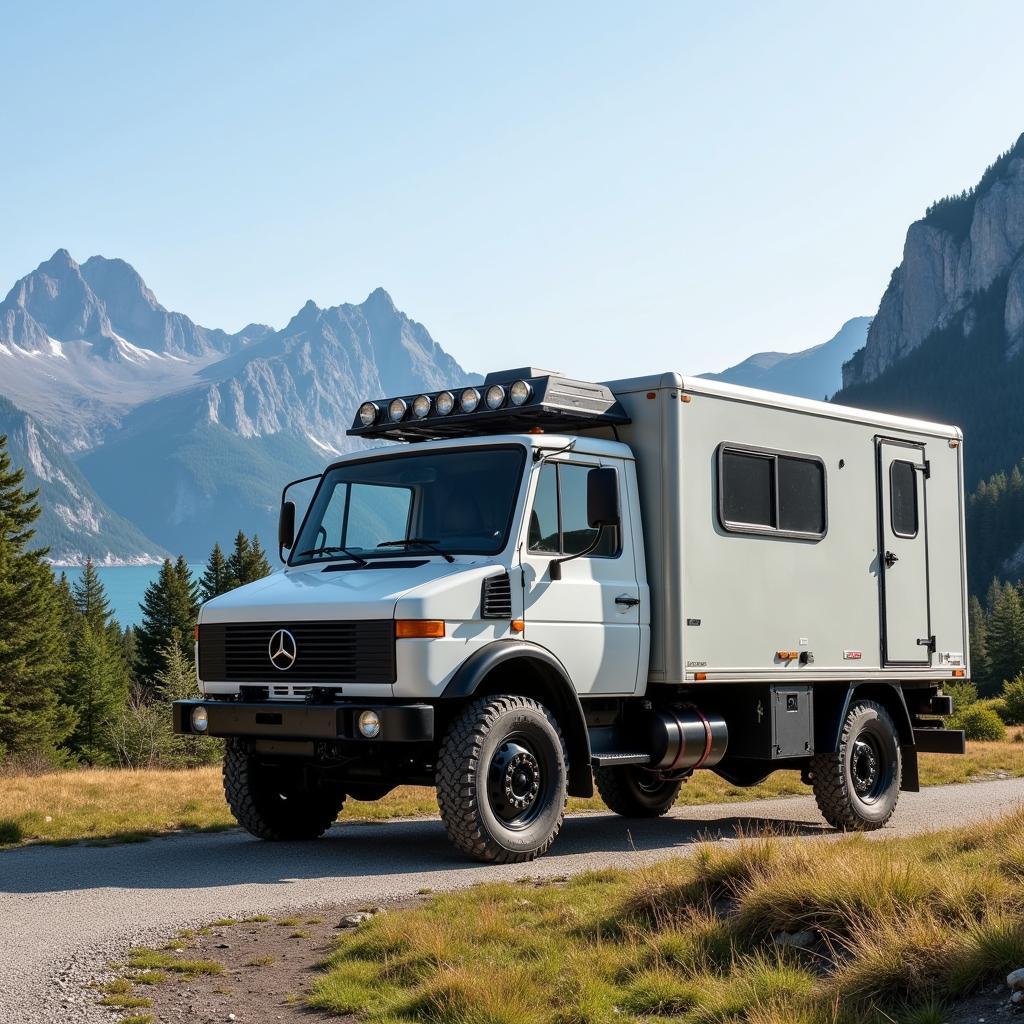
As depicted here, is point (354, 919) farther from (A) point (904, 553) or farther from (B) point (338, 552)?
(A) point (904, 553)

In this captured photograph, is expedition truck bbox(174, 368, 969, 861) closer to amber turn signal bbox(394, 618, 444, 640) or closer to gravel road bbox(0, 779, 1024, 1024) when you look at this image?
amber turn signal bbox(394, 618, 444, 640)

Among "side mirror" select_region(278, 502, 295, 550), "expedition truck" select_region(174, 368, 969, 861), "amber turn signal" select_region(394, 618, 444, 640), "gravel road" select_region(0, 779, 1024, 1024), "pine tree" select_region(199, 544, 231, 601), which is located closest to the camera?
"gravel road" select_region(0, 779, 1024, 1024)

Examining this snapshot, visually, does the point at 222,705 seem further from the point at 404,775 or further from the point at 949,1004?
the point at 949,1004

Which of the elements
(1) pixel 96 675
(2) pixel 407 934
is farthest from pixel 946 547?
(1) pixel 96 675

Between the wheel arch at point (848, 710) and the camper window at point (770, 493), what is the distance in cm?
154

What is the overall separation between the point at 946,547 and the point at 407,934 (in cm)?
896

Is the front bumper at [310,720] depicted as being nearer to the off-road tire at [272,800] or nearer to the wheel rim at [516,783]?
the off-road tire at [272,800]

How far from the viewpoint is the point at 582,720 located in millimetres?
10203

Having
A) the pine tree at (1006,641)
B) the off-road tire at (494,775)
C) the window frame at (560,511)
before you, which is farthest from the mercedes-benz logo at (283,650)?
the pine tree at (1006,641)

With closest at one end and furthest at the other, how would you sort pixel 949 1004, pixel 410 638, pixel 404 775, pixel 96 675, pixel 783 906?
pixel 949 1004 < pixel 783 906 < pixel 410 638 < pixel 404 775 < pixel 96 675

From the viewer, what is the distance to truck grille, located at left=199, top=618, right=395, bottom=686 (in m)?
9.25

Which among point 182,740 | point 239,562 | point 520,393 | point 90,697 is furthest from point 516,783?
point 239,562

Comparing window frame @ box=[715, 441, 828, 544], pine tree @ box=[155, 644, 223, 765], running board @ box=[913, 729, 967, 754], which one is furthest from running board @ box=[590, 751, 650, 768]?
pine tree @ box=[155, 644, 223, 765]

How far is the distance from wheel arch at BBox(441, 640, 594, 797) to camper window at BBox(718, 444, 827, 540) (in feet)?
7.09
